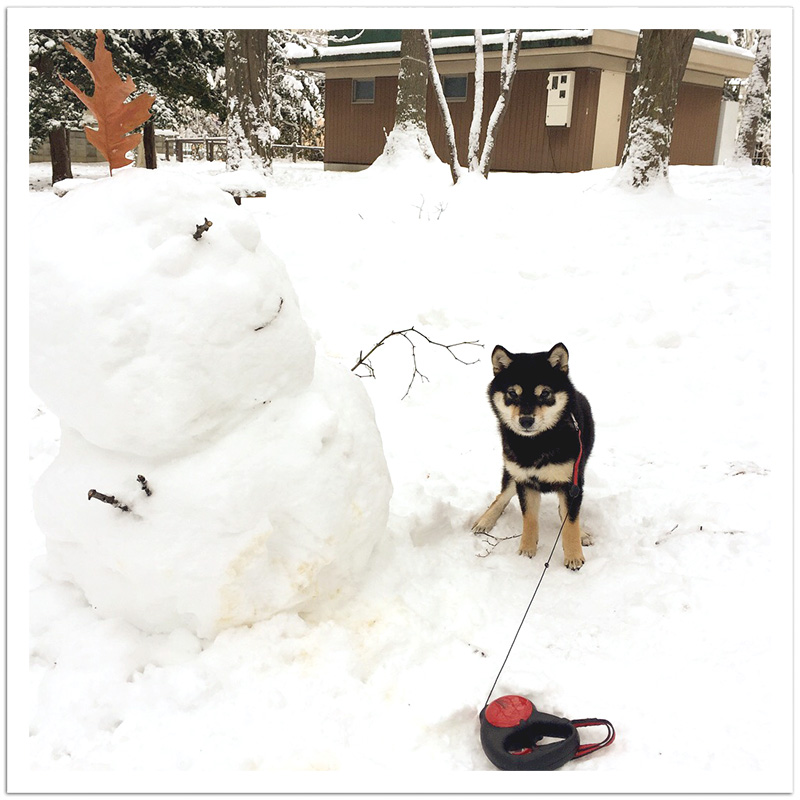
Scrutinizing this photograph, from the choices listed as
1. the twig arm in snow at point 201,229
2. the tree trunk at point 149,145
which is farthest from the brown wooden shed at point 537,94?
the twig arm in snow at point 201,229

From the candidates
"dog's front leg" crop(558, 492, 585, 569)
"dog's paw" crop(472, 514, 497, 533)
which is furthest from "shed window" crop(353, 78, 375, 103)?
"dog's front leg" crop(558, 492, 585, 569)

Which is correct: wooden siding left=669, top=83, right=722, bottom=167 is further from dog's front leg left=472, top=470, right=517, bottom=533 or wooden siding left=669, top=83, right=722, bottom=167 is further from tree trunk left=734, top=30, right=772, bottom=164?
dog's front leg left=472, top=470, right=517, bottom=533

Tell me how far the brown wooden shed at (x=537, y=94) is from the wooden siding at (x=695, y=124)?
27mm

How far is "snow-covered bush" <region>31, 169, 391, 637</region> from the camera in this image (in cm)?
240

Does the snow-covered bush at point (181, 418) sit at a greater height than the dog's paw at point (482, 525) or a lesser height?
greater

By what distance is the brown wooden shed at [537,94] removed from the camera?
15.2m

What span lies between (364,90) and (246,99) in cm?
1013

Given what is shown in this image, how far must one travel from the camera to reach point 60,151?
11656 mm

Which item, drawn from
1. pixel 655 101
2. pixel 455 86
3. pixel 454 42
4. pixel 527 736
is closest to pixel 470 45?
pixel 454 42

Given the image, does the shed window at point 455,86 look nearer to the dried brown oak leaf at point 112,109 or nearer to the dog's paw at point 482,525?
the dog's paw at point 482,525

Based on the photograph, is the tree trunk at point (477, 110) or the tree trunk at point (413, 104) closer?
the tree trunk at point (477, 110)

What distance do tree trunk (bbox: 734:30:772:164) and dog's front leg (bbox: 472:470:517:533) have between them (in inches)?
563

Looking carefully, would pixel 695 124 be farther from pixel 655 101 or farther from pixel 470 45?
pixel 655 101
